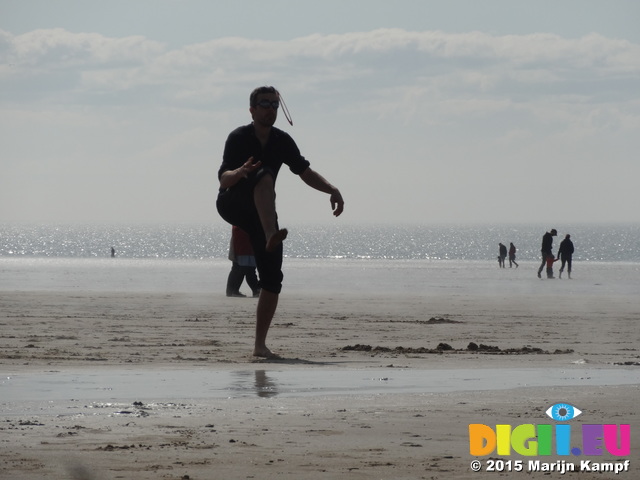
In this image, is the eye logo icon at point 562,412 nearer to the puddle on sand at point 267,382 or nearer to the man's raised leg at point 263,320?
the puddle on sand at point 267,382

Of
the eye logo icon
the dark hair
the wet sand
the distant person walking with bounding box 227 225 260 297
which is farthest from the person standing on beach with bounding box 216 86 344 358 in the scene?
the distant person walking with bounding box 227 225 260 297

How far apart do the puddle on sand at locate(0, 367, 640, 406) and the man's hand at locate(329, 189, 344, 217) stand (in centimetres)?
116

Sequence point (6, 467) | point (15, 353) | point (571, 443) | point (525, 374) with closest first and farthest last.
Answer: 1. point (6, 467)
2. point (571, 443)
3. point (525, 374)
4. point (15, 353)

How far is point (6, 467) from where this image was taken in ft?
12.8

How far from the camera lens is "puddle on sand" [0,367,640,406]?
18.6 ft

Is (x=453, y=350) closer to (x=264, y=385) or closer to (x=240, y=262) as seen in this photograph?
(x=264, y=385)

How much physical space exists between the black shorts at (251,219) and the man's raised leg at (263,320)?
0.06 m

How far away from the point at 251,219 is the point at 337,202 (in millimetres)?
608

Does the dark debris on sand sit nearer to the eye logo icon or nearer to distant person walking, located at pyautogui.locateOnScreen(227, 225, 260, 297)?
the eye logo icon

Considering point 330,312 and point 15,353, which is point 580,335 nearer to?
point 330,312

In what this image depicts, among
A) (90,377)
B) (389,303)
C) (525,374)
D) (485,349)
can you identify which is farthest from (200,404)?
(389,303)

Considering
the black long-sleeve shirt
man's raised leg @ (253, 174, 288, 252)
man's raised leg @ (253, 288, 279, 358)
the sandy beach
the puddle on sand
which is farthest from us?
man's raised leg @ (253, 288, 279, 358)

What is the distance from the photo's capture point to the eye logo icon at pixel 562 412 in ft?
16.5

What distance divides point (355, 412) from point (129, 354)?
3.07 metres
